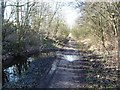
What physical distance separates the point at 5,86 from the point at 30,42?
60.1ft

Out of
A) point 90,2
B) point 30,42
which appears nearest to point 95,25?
point 90,2

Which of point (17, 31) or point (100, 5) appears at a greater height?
point (100, 5)

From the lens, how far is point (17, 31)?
20938 mm

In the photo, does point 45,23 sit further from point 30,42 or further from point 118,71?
point 118,71

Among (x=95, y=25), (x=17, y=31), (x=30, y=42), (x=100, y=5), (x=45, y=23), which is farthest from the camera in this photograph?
(x=45, y=23)

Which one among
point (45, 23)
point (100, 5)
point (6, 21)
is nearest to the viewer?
point (6, 21)

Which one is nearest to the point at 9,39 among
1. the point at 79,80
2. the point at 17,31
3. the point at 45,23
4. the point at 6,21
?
the point at 17,31

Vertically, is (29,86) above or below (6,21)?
below

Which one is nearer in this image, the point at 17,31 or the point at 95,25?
the point at 17,31

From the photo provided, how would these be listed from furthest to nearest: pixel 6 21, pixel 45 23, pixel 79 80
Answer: pixel 45 23 → pixel 6 21 → pixel 79 80

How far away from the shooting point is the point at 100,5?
1750 centimetres

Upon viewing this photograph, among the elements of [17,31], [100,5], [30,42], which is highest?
[100,5]

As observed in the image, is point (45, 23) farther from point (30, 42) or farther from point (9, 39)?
point (9, 39)

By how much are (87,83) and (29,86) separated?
217 cm
